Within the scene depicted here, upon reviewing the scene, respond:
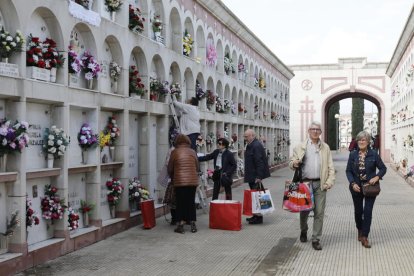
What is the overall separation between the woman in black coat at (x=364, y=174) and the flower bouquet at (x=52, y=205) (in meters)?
3.64

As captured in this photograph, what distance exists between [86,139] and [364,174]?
3626 millimetres

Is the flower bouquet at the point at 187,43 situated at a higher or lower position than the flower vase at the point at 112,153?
higher

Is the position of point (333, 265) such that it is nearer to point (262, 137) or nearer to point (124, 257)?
point (124, 257)

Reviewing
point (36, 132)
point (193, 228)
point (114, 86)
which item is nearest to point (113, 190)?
point (193, 228)

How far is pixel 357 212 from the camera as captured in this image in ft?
24.9

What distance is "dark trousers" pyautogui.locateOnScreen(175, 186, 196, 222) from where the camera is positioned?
27.8ft

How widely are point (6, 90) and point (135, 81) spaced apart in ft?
11.8

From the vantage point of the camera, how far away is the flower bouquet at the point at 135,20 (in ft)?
30.0

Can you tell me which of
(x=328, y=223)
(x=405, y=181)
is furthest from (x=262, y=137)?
(x=328, y=223)

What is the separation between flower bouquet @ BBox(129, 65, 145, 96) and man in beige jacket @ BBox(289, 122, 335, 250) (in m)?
3.02

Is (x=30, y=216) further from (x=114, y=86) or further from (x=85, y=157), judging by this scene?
(x=114, y=86)

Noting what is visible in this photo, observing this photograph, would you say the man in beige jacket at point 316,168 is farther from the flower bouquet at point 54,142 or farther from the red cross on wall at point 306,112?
the red cross on wall at point 306,112

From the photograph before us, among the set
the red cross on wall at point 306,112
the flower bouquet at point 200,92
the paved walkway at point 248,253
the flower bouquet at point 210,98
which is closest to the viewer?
the paved walkway at point 248,253

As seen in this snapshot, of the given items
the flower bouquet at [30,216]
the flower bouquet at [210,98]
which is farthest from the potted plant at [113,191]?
the flower bouquet at [210,98]
